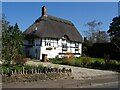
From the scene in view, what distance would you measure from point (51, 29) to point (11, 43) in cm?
2441

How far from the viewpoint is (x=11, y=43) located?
Answer: 19.4 meters

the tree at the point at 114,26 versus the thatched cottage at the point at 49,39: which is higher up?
the tree at the point at 114,26

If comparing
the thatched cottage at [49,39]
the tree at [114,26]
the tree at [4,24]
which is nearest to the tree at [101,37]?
the tree at [114,26]

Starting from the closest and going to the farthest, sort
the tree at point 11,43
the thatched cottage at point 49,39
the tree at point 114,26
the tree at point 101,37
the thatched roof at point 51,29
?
1. the tree at point 11,43
2. the thatched cottage at point 49,39
3. the thatched roof at point 51,29
4. the tree at point 114,26
5. the tree at point 101,37

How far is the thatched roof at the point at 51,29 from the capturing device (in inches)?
1641

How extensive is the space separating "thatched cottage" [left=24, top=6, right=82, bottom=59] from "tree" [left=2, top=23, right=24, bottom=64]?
19737 millimetres

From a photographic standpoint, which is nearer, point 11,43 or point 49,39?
point 11,43

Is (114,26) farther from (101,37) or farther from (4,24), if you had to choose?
(4,24)

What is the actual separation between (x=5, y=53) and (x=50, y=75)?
13.9 feet

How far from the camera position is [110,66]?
25.9m

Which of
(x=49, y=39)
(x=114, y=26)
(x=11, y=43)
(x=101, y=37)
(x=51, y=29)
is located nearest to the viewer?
(x=11, y=43)

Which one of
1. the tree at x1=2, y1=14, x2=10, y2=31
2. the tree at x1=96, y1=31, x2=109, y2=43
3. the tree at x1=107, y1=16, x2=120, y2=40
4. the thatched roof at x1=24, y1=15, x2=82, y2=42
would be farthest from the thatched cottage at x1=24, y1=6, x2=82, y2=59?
the tree at x1=96, y1=31, x2=109, y2=43

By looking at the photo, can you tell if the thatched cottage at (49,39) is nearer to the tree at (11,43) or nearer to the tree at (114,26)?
the tree at (114,26)

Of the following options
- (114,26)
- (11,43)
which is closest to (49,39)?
(114,26)
